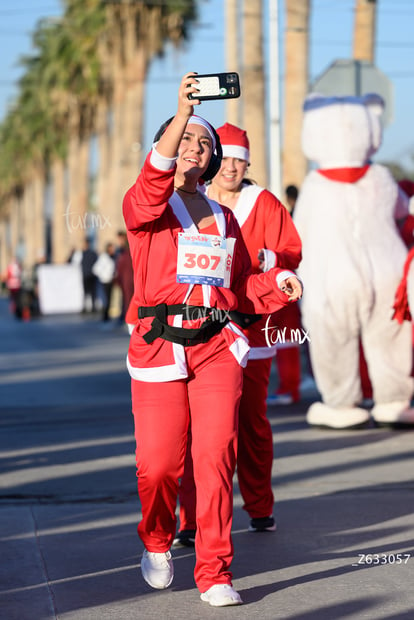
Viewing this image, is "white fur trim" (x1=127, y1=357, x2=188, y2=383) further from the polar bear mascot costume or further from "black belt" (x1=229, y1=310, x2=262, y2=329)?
the polar bear mascot costume

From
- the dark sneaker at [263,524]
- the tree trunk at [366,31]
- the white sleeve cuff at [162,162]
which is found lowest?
the dark sneaker at [263,524]

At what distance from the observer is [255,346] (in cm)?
597

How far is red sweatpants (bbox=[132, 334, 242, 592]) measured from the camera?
4.77 meters

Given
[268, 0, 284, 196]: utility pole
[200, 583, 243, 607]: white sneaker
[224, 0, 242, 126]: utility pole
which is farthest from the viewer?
[224, 0, 242, 126]: utility pole

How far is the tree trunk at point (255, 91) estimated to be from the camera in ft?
66.3

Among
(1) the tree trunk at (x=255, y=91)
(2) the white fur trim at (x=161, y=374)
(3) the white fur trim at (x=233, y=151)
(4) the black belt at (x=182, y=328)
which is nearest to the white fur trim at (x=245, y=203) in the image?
(3) the white fur trim at (x=233, y=151)

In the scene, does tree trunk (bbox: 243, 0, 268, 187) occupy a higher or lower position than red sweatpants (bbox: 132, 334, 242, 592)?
higher

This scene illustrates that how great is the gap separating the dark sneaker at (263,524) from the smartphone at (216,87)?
2.21 metres

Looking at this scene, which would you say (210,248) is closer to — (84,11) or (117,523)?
(117,523)

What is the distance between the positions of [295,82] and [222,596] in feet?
47.9

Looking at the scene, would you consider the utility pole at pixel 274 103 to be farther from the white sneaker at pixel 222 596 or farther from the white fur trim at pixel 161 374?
the white sneaker at pixel 222 596

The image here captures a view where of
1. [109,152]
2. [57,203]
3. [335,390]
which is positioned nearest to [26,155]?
[57,203]

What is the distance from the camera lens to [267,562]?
5.42 metres

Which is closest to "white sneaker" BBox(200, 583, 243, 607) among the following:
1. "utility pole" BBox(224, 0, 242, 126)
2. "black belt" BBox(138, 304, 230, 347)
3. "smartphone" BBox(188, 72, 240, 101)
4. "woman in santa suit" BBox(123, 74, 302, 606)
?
"woman in santa suit" BBox(123, 74, 302, 606)
